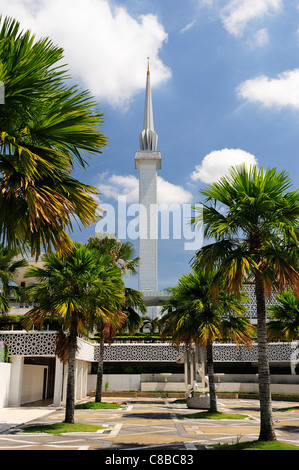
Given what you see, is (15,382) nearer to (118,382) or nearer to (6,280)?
(6,280)

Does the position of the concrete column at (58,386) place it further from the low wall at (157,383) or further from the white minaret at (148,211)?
the white minaret at (148,211)

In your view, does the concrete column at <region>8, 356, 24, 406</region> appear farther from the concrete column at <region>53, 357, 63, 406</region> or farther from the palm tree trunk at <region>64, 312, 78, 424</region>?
the palm tree trunk at <region>64, 312, 78, 424</region>

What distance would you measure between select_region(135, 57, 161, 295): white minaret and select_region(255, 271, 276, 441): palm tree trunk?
170 feet

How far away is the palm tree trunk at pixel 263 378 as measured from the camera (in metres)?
9.50

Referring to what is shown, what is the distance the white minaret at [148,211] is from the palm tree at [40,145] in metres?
55.5

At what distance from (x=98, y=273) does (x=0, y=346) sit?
10.5 meters

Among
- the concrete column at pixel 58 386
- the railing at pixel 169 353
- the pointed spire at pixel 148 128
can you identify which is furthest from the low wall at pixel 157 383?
the pointed spire at pixel 148 128

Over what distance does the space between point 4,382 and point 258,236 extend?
55.6 ft

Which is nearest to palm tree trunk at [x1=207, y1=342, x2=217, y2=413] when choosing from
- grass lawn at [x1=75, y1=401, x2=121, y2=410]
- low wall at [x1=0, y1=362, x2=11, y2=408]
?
grass lawn at [x1=75, y1=401, x2=121, y2=410]

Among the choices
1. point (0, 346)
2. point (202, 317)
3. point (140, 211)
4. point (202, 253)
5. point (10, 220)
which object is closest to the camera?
point (10, 220)

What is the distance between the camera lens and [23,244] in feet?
23.2
